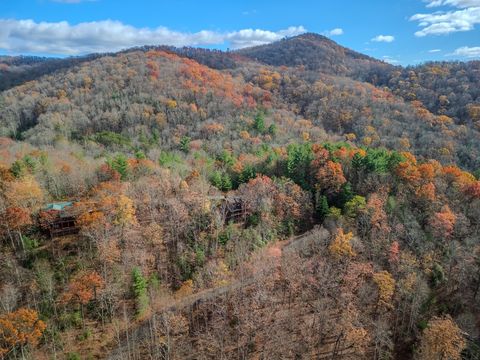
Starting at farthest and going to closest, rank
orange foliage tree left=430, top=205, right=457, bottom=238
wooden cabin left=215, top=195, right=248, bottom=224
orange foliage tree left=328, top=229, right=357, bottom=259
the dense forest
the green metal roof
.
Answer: wooden cabin left=215, top=195, right=248, bottom=224 < orange foliage tree left=430, top=205, right=457, bottom=238 < orange foliage tree left=328, top=229, right=357, bottom=259 < the green metal roof < the dense forest

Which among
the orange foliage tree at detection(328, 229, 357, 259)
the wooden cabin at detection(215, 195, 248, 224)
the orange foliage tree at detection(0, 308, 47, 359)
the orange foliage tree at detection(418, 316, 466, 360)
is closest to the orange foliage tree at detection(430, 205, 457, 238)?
the orange foliage tree at detection(328, 229, 357, 259)

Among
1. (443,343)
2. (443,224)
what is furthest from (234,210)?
(443,343)

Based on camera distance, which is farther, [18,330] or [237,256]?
[237,256]

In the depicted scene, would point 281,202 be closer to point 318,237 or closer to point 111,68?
point 318,237

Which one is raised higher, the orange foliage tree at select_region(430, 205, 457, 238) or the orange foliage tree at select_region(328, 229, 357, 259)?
the orange foliage tree at select_region(430, 205, 457, 238)

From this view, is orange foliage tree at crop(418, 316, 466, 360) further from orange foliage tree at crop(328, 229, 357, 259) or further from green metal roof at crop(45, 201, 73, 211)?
green metal roof at crop(45, 201, 73, 211)

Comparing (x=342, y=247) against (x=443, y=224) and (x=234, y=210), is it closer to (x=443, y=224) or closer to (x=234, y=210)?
(x=443, y=224)

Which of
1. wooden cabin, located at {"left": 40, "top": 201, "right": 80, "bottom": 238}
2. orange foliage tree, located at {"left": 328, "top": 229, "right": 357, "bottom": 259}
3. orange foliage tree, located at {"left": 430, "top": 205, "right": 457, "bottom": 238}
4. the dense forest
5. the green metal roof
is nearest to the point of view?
the dense forest

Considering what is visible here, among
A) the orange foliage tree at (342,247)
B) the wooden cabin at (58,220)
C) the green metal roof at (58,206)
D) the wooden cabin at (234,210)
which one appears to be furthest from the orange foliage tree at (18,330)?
the orange foliage tree at (342,247)

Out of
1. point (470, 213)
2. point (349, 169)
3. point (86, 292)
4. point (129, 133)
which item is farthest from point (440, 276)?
point (129, 133)
